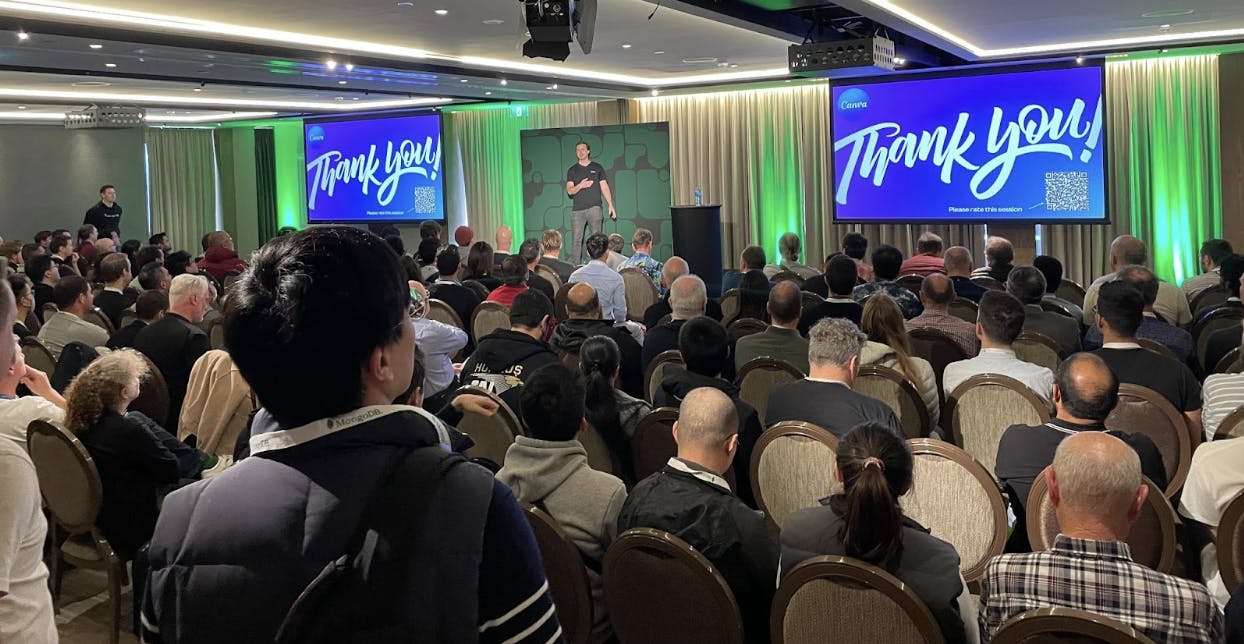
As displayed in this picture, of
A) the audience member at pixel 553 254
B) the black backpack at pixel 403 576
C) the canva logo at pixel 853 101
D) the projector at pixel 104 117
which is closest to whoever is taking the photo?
the black backpack at pixel 403 576

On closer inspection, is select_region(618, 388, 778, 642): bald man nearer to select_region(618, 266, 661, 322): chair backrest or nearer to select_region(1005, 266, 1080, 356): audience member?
select_region(1005, 266, 1080, 356): audience member

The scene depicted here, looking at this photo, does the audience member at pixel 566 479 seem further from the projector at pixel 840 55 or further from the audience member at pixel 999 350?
the projector at pixel 840 55

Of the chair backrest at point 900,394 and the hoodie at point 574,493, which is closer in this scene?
the hoodie at point 574,493

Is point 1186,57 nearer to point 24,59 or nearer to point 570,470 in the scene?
point 570,470

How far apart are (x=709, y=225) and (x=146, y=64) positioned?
22.6 feet

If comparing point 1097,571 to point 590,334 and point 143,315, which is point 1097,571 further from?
point 143,315

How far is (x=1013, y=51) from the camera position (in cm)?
1159

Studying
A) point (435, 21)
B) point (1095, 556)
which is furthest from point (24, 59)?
point (1095, 556)

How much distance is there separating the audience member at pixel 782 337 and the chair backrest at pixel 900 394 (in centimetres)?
63

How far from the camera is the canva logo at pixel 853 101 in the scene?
12.1 metres

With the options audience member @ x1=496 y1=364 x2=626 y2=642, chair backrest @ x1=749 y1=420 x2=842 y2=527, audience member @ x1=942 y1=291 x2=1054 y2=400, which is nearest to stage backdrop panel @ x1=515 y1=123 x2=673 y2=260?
audience member @ x1=942 y1=291 x2=1054 y2=400

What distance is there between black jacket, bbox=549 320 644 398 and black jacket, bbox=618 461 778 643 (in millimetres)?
2597

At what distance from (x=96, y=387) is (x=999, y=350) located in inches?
148

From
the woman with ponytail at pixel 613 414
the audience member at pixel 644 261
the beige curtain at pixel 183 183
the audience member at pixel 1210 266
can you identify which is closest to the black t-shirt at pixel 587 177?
the audience member at pixel 644 261
